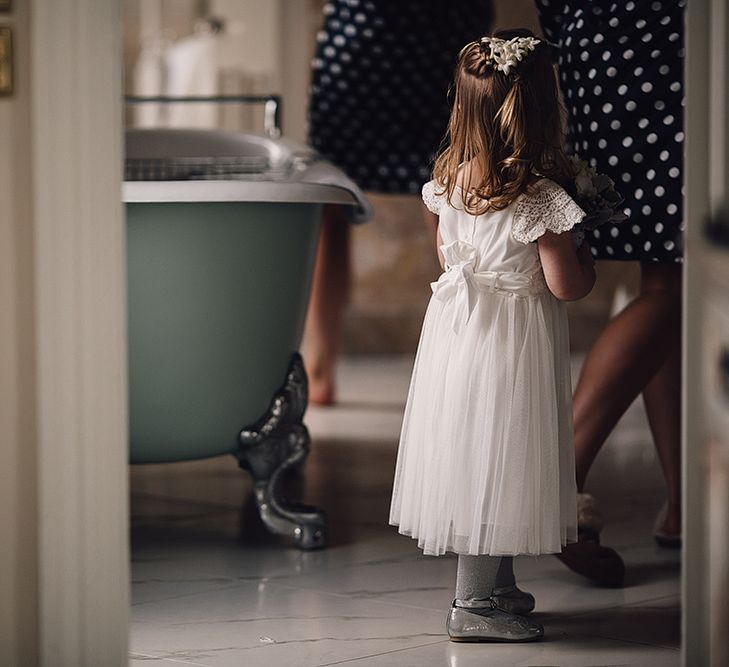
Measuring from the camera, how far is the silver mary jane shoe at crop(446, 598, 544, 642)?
5.27ft

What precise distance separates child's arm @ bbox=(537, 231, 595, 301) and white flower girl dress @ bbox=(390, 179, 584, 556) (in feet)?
0.07

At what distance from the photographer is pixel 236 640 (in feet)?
5.29

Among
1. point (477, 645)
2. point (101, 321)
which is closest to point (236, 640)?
point (477, 645)

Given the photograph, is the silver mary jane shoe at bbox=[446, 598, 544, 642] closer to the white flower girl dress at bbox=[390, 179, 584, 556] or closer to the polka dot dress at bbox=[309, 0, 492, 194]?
the white flower girl dress at bbox=[390, 179, 584, 556]

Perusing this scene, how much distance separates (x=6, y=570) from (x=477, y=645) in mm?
629

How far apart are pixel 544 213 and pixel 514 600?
52 centimetres

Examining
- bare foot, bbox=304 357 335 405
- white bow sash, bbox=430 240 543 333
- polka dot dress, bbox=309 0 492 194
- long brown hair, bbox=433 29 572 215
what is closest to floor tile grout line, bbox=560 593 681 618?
white bow sash, bbox=430 240 543 333

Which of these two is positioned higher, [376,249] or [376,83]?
[376,83]

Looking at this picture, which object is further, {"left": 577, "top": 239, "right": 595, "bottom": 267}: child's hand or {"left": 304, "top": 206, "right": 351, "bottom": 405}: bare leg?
{"left": 304, "top": 206, "right": 351, "bottom": 405}: bare leg

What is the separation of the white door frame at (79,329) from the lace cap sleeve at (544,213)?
0.56 meters

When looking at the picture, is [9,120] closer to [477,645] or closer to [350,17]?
[477,645]

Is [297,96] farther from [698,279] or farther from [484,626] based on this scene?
[698,279]

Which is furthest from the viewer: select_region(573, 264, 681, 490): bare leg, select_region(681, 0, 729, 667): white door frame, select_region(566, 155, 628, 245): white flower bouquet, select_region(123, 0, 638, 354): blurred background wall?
select_region(123, 0, 638, 354): blurred background wall

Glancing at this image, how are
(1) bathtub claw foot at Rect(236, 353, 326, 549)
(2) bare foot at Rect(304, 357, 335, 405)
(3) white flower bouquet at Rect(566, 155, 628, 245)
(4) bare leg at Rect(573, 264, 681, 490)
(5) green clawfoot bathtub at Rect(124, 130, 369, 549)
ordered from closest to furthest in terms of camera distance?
(3) white flower bouquet at Rect(566, 155, 628, 245) < (4) bare leg at Rect(573, 264, 681, 490) < (5) green clawfoot bathtub at Rect(124, 130, 369, 549) < (1) bathtub claw foot at Rect(236, 353, 326, 549) < (2) bare foot at Rect(304, 357, 335, 405)
